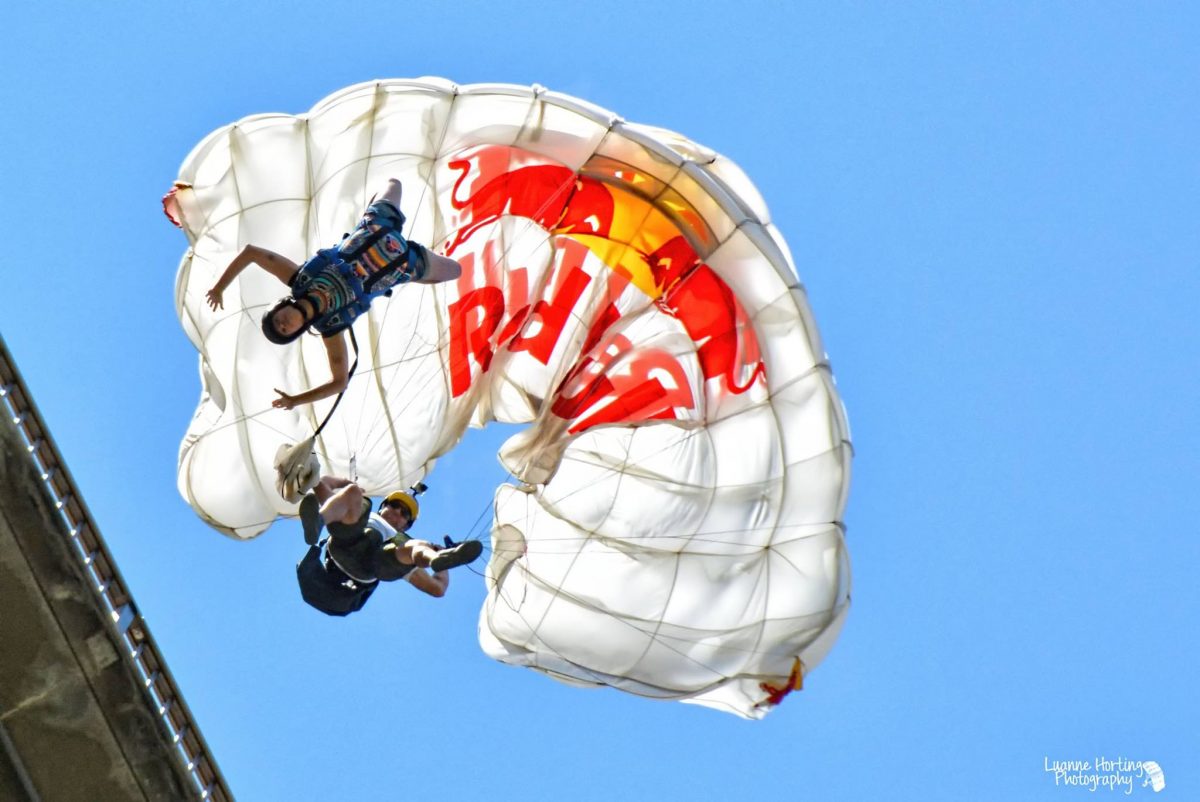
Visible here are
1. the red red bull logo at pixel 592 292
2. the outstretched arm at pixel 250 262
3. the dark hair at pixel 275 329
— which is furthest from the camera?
the red red bull logo at pixel 592 292

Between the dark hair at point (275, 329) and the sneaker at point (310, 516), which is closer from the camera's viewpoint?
the dark hair at point (275, 329)

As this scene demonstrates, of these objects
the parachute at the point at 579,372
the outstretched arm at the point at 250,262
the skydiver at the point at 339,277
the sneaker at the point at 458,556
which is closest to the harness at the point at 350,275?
the skydiver at the point at 339,277

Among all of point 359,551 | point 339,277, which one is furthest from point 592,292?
point 359,551

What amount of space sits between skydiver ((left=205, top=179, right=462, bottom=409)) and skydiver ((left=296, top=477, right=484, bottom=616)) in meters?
0.77

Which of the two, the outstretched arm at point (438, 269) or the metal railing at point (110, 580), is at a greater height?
the outstretched arm at point (438, 269)

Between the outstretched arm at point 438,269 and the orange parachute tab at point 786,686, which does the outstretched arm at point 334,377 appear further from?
Result: the orange parachute tab at point 786,686

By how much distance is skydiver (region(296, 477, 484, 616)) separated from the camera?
10891 mm

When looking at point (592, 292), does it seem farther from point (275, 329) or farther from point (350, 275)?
point (275, 329)

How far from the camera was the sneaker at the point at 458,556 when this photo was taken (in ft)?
34.4

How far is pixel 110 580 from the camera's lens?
12898mm

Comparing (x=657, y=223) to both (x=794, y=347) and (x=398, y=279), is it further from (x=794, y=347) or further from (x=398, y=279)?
(x=398, y=279)

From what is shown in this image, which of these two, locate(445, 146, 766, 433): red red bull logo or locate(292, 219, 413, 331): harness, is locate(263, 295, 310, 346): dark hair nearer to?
locate(292, 219, 413, 331): harness

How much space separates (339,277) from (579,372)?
8.88ft

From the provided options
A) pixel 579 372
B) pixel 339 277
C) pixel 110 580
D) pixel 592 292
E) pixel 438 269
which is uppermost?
pixel 592 292
